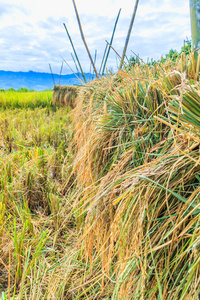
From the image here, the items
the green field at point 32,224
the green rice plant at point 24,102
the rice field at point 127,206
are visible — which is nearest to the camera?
the rice field at point 127,206

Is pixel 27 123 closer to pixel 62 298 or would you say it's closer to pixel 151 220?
pixel 62 298

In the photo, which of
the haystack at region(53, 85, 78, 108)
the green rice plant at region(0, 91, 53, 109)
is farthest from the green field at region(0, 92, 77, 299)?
the green rice plant at region(0, 91, 53, 109)

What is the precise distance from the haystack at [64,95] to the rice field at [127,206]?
3.06 m

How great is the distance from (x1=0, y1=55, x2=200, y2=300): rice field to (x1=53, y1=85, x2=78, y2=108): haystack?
3.06 metres

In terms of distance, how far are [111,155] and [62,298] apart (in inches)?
24.1

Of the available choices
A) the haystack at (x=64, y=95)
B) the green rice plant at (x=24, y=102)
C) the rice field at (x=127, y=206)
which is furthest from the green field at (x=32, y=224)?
the green rice plant at (x=24, y=102)

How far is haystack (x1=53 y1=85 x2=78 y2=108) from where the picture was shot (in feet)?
15.3

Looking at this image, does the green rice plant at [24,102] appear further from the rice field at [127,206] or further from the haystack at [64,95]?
the rice field at [127,206]

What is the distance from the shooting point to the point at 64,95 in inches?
190

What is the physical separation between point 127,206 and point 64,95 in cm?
452

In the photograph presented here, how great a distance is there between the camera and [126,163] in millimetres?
844

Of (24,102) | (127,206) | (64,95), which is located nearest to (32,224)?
(127,206)

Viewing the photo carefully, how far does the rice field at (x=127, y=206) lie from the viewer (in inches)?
20.7

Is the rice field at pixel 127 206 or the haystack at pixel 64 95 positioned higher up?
the haystack at pixel 64 95
